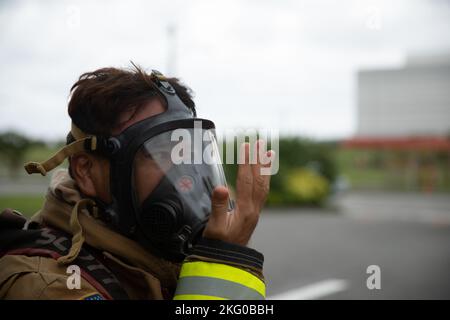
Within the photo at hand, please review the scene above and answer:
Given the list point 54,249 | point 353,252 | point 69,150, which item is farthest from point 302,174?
point 54,249

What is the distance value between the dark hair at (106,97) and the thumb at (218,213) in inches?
17.7

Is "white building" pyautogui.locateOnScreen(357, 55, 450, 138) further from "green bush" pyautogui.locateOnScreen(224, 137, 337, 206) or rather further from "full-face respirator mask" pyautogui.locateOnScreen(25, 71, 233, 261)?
"full-face respirator mask" pyautogui.locateOnScreen(25, 71, 233, 261)

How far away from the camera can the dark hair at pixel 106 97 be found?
1.65 m

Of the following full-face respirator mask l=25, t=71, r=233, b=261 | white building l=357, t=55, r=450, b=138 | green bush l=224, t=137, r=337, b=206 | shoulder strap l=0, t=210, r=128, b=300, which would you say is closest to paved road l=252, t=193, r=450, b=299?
green bush l=224, t=137, r=337, b=206

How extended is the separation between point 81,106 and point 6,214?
1.35 ft

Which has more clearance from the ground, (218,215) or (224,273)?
(218,215)

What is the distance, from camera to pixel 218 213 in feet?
4.58

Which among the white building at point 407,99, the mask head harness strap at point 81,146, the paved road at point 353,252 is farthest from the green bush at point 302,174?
the mask head harness strap at point 81,146

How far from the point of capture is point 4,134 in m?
4.34

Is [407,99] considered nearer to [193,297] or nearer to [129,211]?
[129,211]

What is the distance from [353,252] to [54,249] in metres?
9.57

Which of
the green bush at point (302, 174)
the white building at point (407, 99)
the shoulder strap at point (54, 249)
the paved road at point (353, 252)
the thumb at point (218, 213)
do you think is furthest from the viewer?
the white building at point (407, 99)

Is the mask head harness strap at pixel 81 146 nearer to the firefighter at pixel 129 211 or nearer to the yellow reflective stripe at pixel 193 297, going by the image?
the firefighter at pixel 129 211

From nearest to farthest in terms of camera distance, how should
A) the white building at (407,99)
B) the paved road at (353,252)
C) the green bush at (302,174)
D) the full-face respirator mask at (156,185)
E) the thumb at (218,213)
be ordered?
the thumb at (218,213), the full-face respirator mask at (156,185), the paved road at (353,252), the green bush at (302,174), the white building at (407,99)
